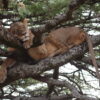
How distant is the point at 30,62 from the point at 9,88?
1.87 metres

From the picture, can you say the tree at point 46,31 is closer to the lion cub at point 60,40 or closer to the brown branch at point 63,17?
the brown branch at point 63,17

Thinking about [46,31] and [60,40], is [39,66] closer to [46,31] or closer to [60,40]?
[46,31]

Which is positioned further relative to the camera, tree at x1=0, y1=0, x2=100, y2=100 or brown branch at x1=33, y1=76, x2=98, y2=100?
brown branch at x1=33, y1=76, x2=98, y2=100

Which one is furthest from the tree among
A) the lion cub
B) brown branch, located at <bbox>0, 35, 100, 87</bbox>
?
the lion cub

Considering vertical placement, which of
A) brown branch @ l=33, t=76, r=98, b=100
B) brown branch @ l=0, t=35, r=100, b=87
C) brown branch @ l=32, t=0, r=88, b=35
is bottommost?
brown branch @ l=33, t=76, r=98, b=100

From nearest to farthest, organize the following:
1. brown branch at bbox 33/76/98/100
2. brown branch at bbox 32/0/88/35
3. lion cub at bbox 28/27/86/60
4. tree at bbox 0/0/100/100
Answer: brown branch at bbox 32/0/88/35 < tree at bbox 0/0/100/100 < brown branch at bbox 33/76/98/100 < lion cub at bbox 28/27/86/60

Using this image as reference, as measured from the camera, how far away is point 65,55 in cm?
365

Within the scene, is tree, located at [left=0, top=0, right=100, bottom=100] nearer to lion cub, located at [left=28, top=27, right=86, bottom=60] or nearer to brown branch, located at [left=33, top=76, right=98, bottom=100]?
brown branch, located at [left=33, top=76, right=98, bottom=100]

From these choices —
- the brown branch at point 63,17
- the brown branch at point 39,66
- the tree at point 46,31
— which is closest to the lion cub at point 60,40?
the tree at point 46,31

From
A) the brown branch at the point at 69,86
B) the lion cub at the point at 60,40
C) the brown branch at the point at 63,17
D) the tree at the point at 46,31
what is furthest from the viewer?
the lion cub at the point at 60,40

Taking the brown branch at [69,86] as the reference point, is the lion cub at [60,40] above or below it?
above

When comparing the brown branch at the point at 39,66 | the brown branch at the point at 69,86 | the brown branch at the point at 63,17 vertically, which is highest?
the brown branch at the point at 63,17

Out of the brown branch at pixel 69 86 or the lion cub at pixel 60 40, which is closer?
the brown branch at pixel 69 86

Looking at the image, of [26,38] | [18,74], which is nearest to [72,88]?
[18,74]
